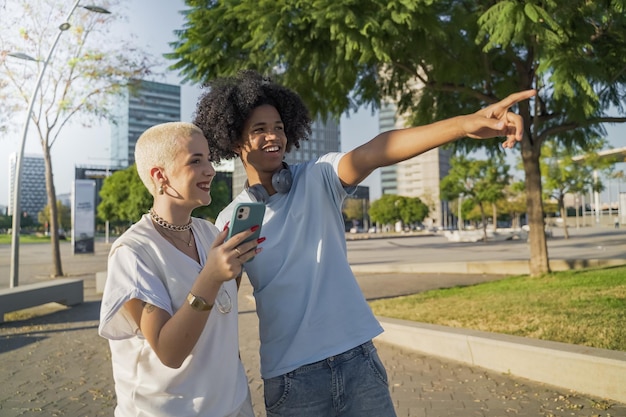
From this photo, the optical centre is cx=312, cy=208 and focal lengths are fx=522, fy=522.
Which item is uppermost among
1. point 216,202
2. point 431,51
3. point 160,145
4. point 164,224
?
point 431,51

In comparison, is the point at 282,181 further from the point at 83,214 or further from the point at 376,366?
the point at 83,214

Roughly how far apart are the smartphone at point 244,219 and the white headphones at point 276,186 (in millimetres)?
571

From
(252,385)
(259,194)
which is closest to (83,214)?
(252,385)

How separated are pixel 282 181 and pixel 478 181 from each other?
3465 cm

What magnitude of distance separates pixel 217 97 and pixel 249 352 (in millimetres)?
4897

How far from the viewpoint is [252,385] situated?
16.8 ft

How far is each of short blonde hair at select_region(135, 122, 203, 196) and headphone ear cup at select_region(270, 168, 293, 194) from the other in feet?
1.34

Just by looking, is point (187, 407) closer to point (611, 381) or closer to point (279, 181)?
point (279, 181)

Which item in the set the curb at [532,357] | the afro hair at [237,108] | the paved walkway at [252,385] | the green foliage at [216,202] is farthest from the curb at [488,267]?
the green foliage at [216,202]

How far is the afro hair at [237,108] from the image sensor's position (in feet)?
6.86

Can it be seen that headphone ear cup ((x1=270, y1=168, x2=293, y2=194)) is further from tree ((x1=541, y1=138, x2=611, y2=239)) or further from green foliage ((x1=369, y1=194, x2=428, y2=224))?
green foliage ((x1=369, y1=194, x2=428, y2=224))

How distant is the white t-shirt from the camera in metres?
1.37

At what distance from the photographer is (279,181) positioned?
1.88 m

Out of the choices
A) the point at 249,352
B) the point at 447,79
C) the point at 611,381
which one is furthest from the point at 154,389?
the point at 447,79
